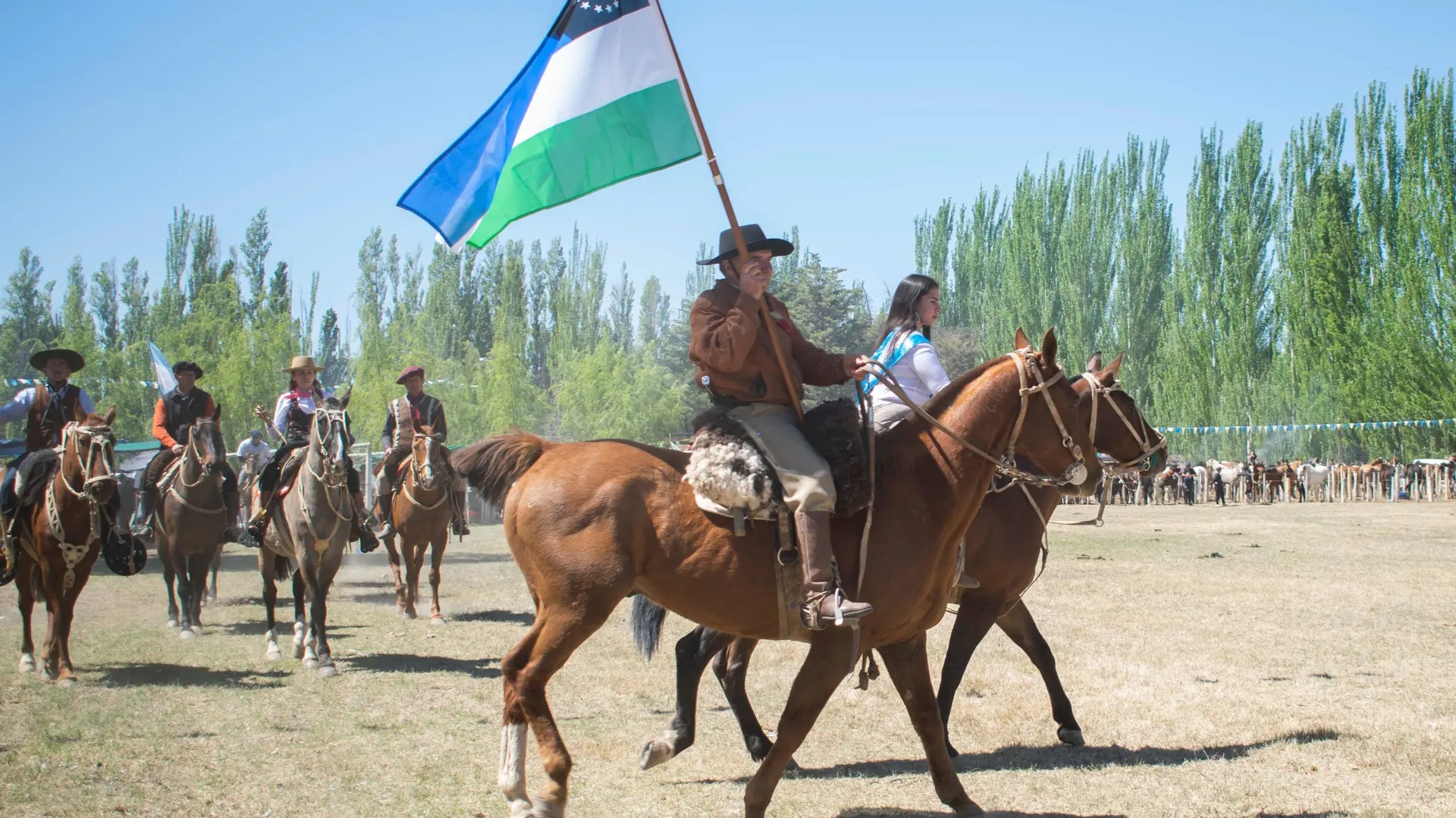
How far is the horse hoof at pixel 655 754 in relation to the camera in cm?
624

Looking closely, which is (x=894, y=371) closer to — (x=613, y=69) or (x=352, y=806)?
(x=613, y=69)

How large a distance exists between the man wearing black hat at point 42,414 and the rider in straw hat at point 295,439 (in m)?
1.72

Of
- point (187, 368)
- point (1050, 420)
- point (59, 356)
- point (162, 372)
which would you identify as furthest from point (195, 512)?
point (1050, 420)

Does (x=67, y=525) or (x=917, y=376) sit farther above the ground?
(x=917, y=376)

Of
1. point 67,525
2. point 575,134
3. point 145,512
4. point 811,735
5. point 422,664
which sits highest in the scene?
point 575,134

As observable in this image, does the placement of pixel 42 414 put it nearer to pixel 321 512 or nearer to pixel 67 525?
pixel 67 525

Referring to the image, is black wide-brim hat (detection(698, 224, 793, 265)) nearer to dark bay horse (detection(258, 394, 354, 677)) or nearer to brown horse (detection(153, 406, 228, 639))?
dark bay horse (detection(258, 394, 354, 677))

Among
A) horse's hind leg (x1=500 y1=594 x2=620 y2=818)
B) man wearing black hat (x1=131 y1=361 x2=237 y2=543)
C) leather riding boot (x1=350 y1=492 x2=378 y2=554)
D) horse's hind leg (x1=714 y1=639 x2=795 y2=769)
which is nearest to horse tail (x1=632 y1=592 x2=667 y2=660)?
horse's hind leg (x1=714 y1=639 x2=795 y2=769)

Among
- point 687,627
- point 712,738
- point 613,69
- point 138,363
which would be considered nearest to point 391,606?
point 687,627

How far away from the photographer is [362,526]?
11.9 meters

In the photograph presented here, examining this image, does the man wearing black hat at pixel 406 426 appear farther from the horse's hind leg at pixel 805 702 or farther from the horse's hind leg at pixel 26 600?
the horse's hind leg at pixel 805 702

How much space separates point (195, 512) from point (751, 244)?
30.4ft

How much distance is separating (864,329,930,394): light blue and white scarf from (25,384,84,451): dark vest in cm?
793

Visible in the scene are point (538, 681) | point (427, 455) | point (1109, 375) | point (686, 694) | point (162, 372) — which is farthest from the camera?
point (162, 372)
